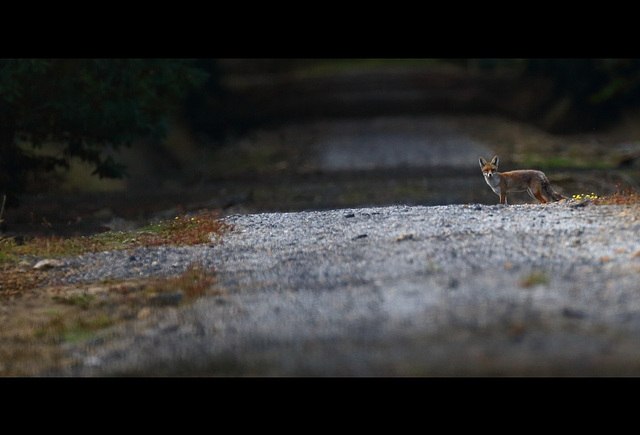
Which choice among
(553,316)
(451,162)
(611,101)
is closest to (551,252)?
(553,316)

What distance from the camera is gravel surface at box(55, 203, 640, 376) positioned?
5.27 metres

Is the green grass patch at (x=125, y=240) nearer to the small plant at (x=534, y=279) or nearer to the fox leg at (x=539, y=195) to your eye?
the small plant at (x=534, y=279)

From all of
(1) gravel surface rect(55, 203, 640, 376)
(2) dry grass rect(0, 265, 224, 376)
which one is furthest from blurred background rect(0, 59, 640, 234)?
(1) gravel surface rect(55, 203, 640, 376)

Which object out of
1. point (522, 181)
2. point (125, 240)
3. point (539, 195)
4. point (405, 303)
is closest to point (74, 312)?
point (125, 240)

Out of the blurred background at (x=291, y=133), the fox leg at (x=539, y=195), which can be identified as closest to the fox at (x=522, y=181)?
the fox leg at (x=539, y=195)

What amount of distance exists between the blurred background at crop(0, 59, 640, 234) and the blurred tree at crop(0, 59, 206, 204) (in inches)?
1.5

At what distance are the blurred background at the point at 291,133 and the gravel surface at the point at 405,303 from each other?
6.91 m

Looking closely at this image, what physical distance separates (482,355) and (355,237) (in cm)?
417

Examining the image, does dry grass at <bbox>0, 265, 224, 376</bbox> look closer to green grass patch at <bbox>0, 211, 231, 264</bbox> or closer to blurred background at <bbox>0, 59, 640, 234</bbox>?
green grass patch at <bbox>0, 211, 231, 264</bbox>

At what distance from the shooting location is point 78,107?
603 inches

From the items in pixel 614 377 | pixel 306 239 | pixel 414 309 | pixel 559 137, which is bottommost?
pixel 614 377

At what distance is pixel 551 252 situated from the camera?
25.3 feet

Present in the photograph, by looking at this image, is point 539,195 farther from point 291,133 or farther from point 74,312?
point 291,133

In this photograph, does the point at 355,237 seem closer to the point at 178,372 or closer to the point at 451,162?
the point at 178,372
